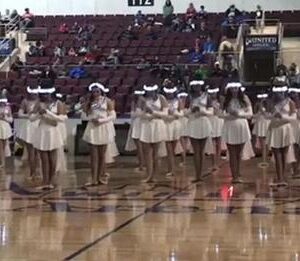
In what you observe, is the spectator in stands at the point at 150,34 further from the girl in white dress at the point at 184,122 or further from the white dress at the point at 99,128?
the white dress at the point at 99,128

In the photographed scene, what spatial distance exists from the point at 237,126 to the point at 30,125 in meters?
3.39

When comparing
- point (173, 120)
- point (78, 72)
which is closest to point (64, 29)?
point (78, 72)

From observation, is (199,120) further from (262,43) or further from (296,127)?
(262,43)

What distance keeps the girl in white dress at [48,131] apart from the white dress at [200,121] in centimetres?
201

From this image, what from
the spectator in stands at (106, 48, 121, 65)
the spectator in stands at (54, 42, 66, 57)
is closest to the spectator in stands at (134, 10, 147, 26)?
the spectator in stands at (54, 42, 66, 57)

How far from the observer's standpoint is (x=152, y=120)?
44.9ft

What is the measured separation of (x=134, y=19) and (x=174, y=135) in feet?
42.9

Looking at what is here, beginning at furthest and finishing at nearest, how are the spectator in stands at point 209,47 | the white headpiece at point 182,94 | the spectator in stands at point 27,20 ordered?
the spectator in stands at point 27,20, the spectator in stands at point 209,47, the white headpiece at point 182,94

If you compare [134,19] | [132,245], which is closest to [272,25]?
[134,19]

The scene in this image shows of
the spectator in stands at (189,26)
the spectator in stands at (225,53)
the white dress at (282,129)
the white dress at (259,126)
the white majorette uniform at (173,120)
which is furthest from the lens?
the spectator in stands at (189,26)

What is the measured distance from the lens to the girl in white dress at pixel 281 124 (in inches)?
492

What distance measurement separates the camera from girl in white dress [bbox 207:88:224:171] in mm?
14368

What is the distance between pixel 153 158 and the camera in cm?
1391

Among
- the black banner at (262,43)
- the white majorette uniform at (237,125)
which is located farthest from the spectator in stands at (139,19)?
the white majorette uniform at (237,125)
